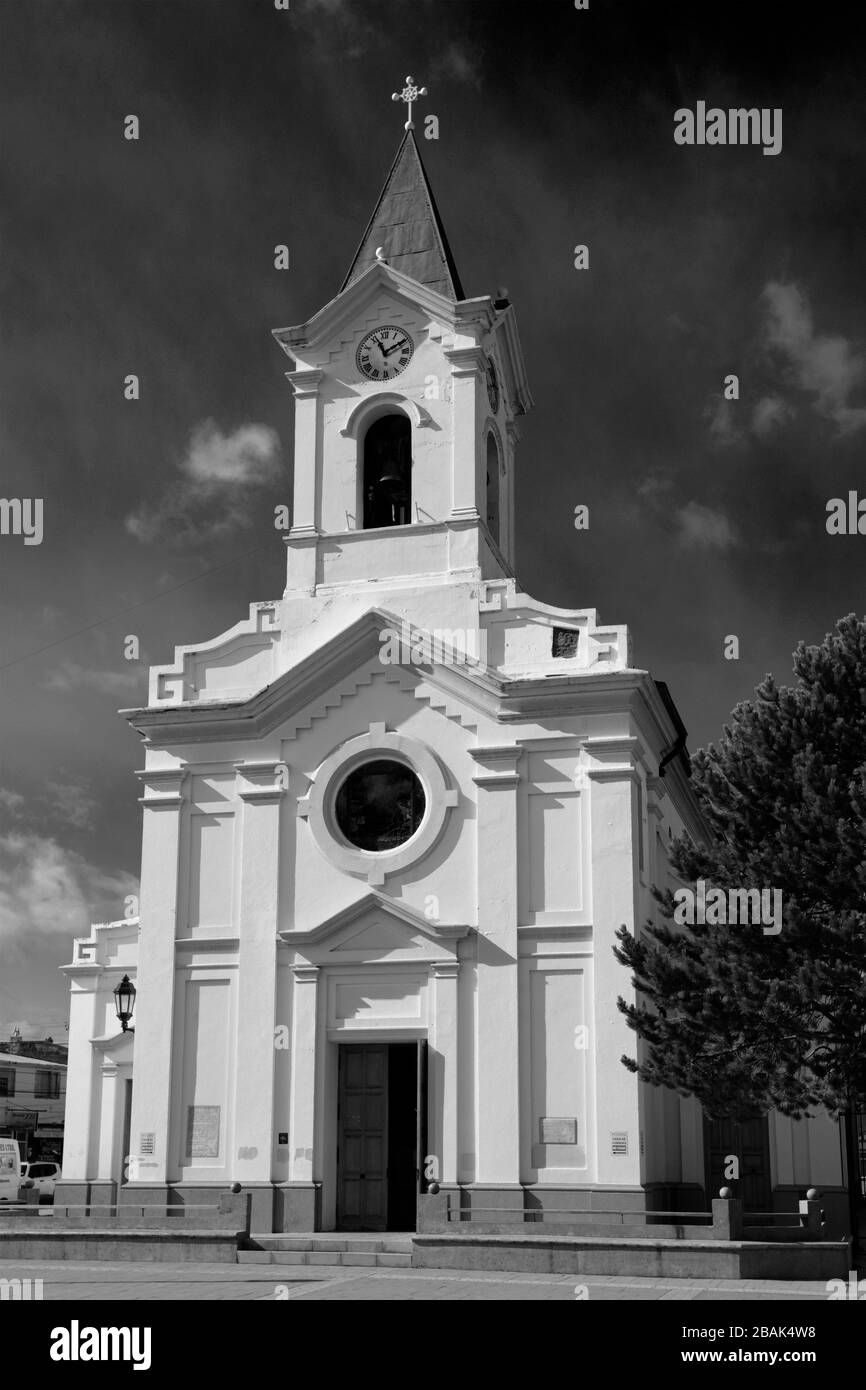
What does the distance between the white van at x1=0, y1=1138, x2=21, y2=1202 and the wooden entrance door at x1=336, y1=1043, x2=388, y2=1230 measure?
25868 millimetres

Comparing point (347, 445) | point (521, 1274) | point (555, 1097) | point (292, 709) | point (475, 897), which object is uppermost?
point (347, 445)

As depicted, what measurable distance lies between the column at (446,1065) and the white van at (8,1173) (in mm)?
27785

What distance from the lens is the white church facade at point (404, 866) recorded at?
86.1 feet

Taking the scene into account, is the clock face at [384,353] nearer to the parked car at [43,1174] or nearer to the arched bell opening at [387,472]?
the arched bell opening at [387,472]

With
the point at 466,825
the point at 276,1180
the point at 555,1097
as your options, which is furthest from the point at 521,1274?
the point at 466,825

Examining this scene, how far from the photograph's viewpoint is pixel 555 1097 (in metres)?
25.9

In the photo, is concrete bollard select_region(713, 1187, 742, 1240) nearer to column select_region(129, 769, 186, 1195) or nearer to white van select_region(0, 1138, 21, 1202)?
column select_region(129, 769, 186, 1195)

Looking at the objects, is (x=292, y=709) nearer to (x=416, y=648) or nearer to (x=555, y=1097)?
(x=416, y=648)

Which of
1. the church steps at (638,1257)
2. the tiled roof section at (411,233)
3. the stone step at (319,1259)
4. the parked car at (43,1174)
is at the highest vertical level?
the tiled roof section at (411,233)

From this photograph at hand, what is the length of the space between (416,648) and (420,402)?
18.2 feet

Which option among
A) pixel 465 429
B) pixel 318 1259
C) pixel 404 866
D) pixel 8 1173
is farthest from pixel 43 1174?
pixel 465 429

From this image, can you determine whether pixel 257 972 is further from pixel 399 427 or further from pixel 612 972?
pixel 399 427

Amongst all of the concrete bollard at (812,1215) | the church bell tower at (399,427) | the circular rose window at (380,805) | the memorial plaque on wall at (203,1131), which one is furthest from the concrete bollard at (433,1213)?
the church bell tower at (399,427)

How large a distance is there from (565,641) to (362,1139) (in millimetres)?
9633
